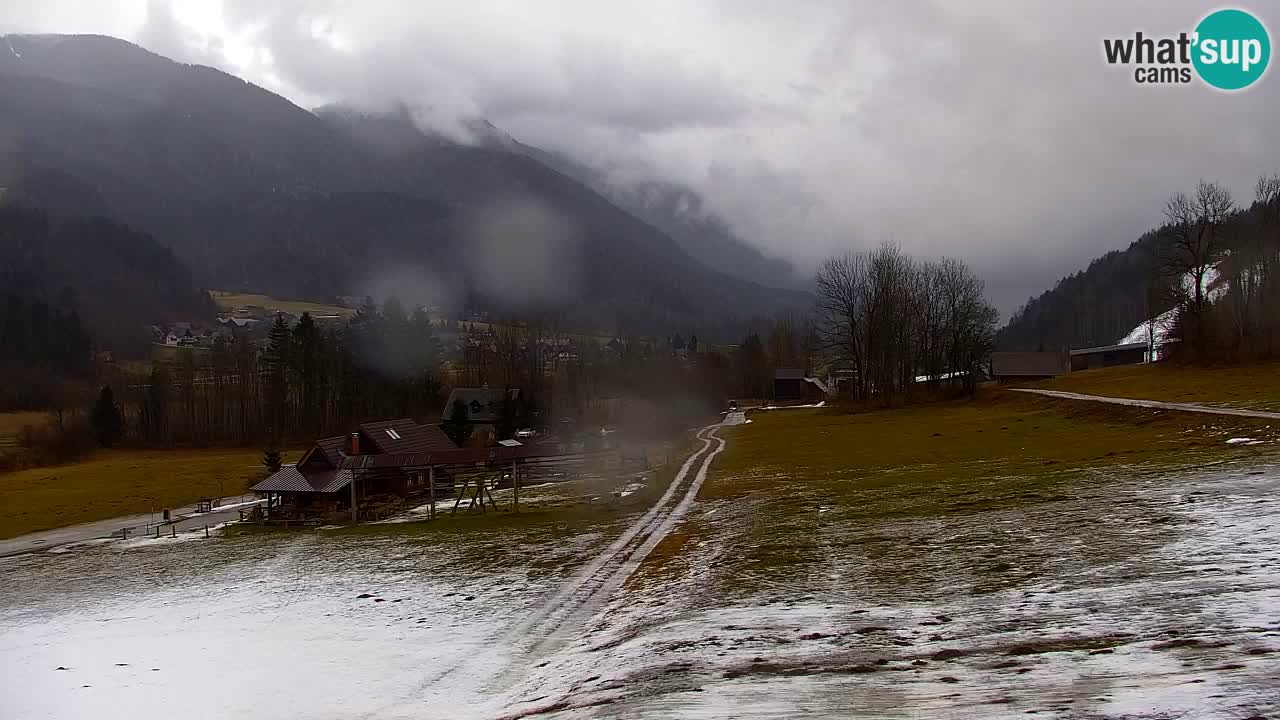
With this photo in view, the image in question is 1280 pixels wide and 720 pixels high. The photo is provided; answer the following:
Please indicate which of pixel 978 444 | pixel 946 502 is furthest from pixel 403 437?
pixel 946 502

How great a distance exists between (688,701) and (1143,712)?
5.69 m

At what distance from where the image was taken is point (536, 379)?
149250 mm

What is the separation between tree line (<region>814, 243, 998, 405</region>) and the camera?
101875 mm

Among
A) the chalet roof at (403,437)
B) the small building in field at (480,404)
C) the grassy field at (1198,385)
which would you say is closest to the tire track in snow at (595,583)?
the grassy field at (1198,385)

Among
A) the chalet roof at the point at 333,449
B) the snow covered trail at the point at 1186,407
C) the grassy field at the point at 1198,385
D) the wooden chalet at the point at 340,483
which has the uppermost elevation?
the grassy field at the point at 1198,385

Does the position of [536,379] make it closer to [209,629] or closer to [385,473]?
[385,473]

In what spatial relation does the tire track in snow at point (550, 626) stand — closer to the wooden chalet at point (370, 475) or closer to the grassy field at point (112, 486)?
the wooden chalet at point (370, 475)

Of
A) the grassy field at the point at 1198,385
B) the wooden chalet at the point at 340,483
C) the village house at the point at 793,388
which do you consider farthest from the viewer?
the village house at the point at 793,388

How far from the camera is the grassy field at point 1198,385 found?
43250mm

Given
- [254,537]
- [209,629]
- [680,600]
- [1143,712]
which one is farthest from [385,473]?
[1143,712]

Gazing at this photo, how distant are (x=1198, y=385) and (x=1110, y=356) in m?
108

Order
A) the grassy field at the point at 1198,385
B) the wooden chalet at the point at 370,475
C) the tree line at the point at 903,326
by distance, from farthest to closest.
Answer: the tree line at the point at 903,326, the wooden chalet at the point at 370,475, the grassy field at the point at 1198,385

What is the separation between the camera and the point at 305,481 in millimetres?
57906

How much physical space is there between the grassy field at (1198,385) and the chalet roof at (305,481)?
5437 cm
